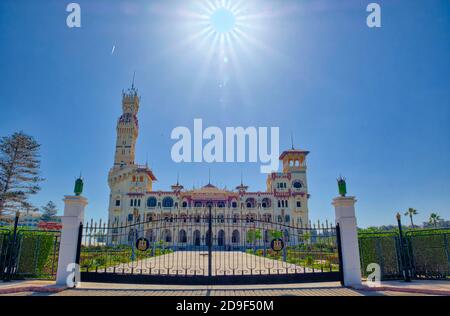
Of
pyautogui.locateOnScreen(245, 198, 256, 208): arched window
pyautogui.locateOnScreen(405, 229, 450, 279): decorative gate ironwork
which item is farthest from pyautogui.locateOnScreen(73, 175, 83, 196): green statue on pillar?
pyautogui.locateOnScreen(245, 198, 256, 208): arched window

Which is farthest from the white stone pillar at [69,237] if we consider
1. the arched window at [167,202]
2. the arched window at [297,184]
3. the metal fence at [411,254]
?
the arched window at [297,184]

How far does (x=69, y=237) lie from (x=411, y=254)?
11174 mm

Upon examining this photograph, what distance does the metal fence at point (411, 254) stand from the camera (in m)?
8.84

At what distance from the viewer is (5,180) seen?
31.5 m

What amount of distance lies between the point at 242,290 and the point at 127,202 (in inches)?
1617

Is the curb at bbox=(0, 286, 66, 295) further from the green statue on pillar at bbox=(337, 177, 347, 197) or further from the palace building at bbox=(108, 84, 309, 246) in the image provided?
the palace building at bbox=(108, 84, 309, 246)

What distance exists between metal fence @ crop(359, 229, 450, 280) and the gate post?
974 cm

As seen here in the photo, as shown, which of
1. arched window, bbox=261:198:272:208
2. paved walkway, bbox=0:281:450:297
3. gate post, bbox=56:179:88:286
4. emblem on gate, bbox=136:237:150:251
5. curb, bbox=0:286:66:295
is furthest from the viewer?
arched window, bbox=261:198:272:208

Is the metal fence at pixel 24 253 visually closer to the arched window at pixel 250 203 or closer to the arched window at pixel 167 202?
the arched window at pixel 167 202

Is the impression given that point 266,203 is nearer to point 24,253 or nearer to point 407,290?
point 407,290

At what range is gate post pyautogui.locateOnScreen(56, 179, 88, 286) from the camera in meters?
7.19

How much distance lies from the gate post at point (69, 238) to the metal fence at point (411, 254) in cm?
974

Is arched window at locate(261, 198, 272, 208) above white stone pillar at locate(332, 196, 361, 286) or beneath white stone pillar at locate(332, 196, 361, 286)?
above
